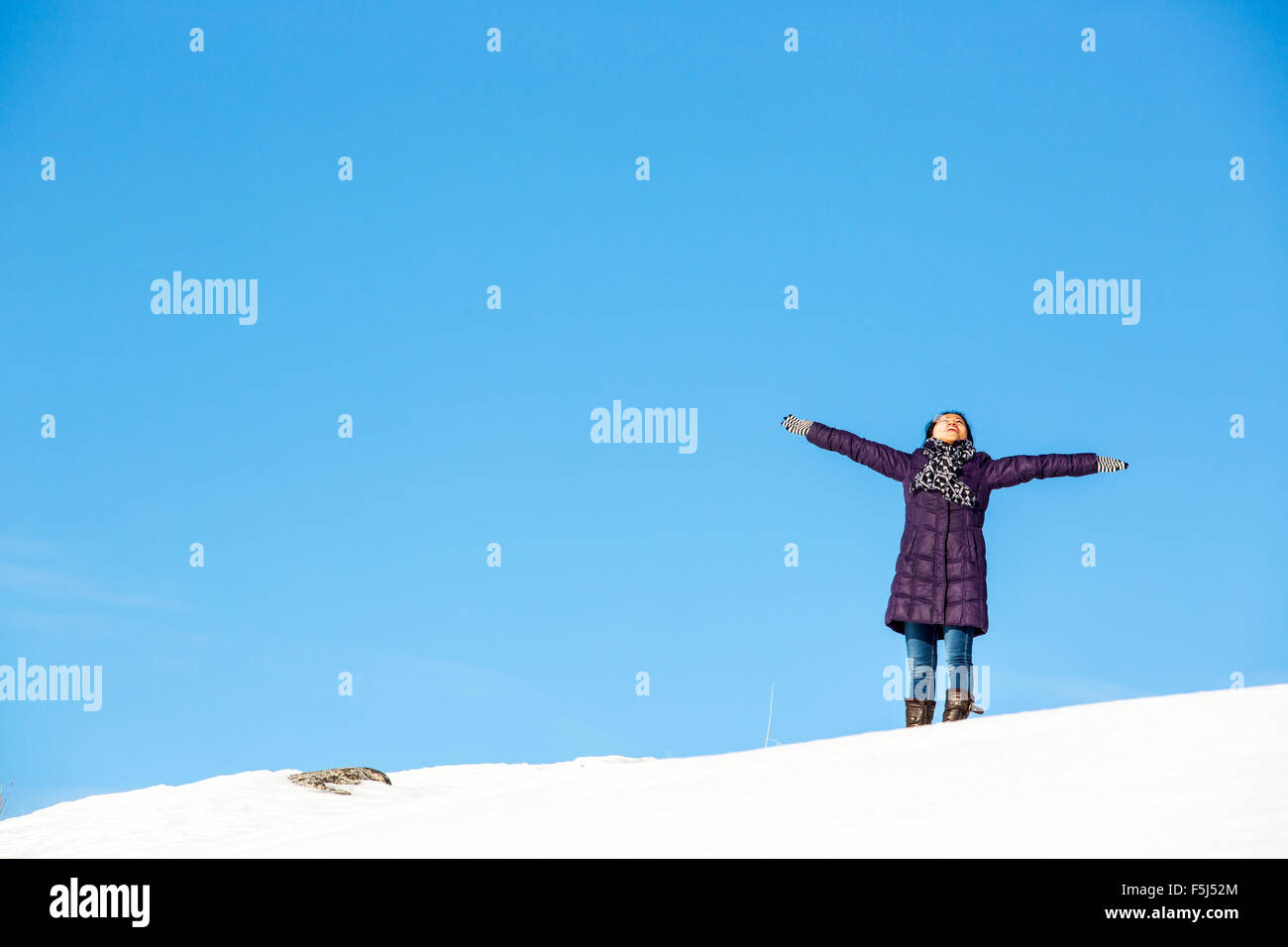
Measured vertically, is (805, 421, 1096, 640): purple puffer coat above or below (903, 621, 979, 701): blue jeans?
above

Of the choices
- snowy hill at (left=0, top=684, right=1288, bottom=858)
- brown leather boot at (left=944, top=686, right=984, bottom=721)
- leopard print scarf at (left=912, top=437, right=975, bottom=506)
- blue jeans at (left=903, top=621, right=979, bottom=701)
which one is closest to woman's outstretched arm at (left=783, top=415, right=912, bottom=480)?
leopard print scarf at (left=912, top=437, right=975, bottom=506)

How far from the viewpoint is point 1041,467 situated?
8.53 metres

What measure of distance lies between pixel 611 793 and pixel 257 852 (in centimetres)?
169

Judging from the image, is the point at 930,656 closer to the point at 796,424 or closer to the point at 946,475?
the point at 946,475

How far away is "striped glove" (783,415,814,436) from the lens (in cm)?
871

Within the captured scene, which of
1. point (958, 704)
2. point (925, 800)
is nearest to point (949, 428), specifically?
point (958, 704)

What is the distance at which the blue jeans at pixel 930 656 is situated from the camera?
8.27m

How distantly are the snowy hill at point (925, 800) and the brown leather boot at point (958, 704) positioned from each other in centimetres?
51

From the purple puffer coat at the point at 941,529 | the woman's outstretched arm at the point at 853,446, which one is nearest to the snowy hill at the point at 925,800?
the purple puffer coat at the point at 941,529

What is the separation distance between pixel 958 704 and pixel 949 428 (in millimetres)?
1819

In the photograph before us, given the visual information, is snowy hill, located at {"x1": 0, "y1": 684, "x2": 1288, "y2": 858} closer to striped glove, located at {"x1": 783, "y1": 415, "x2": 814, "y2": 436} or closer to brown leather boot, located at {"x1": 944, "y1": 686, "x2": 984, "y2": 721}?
brown leather boot, located at {"x1": 944, "y1": 686, "x2": 984, "y2": 721}
